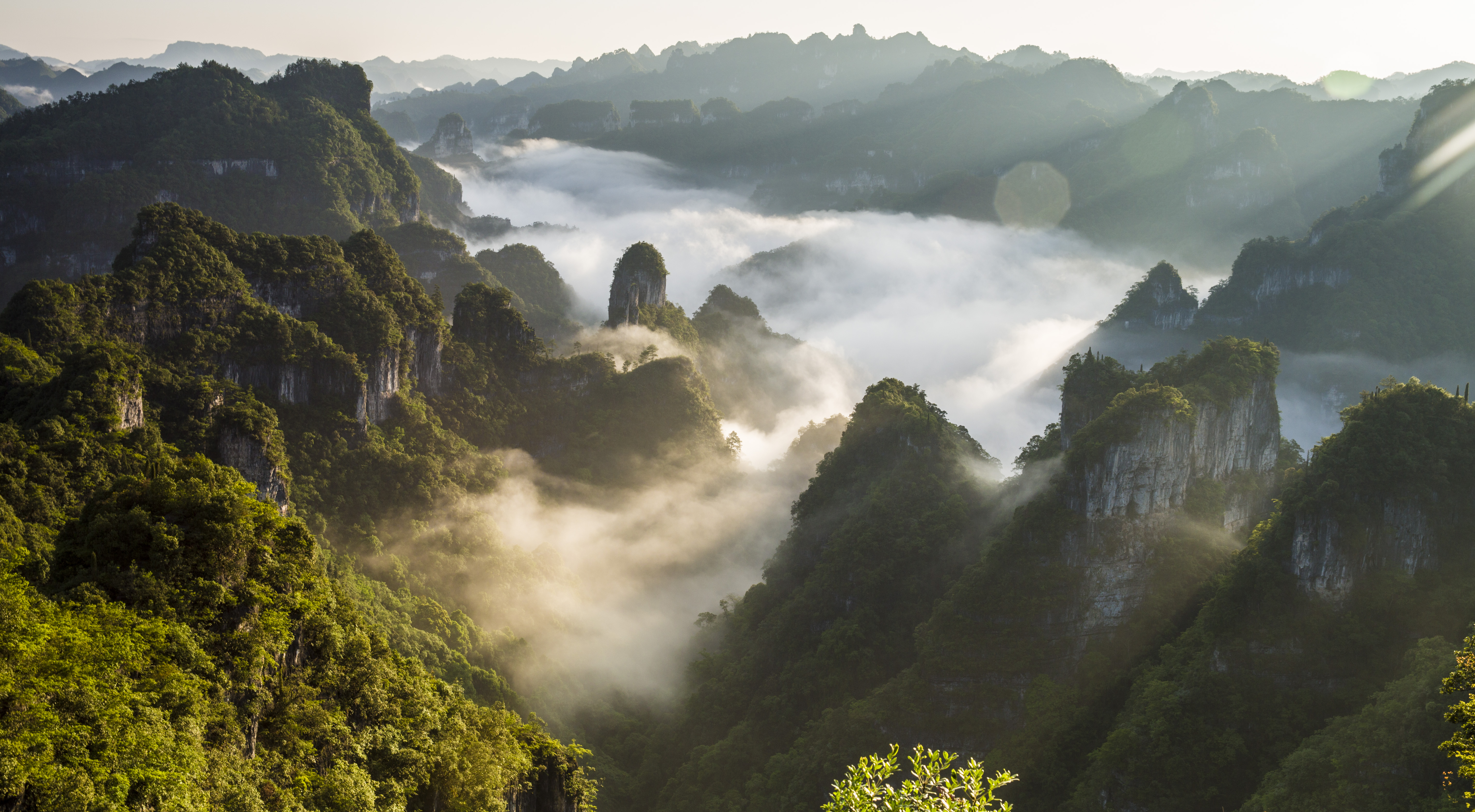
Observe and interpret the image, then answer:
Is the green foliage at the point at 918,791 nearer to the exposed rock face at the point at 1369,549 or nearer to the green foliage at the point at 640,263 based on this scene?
the exposed rock face at the point at 1369,549

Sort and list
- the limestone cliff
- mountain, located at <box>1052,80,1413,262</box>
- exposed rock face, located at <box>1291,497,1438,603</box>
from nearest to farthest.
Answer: exposed rock face, located at <box>1291,497,1438,603</box> → the limestone cliff → mountain, located at <box>1052,80,1413,262</box>

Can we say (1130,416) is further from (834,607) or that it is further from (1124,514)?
(834,607)

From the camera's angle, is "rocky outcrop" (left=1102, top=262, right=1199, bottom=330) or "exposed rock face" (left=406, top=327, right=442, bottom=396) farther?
"rocky outcrop" (left=1102, top=262, right=1199, bottom=330)

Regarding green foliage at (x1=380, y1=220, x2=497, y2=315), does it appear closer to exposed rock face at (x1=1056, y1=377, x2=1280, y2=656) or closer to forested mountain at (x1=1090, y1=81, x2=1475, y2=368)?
forested mountain at (x1=1090, y1=81, x2=1475, y2=368)

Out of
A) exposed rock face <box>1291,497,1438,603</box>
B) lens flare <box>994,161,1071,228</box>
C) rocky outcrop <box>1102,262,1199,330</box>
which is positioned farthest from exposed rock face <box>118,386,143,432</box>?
lens flare <box>994,161,1071,228</box>

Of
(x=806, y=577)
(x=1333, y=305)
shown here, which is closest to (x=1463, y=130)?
(x=1333, y=305)
